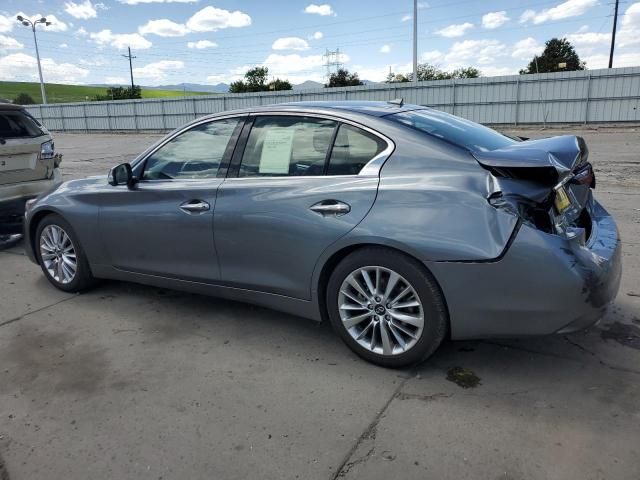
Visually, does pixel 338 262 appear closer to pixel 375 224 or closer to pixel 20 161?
pixel 375 224

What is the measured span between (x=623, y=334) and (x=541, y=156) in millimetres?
1520

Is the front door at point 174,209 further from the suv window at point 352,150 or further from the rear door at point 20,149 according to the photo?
the rear door at point 20,149

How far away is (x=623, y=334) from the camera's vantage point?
3.55 metres

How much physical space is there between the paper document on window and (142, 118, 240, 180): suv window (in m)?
0.33

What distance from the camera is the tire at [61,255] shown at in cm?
454

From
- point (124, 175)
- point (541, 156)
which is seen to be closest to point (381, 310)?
point (541, 156)

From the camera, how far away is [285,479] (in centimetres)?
234

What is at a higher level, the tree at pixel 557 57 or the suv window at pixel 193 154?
the tree at pixel 557 57

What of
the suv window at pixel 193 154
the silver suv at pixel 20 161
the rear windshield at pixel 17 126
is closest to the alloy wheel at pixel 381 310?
the suv window at pixel 193 154

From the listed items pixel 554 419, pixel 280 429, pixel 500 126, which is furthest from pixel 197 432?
pixel 500 126

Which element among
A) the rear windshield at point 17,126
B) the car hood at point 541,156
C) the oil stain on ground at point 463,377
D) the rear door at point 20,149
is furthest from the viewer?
the rear windshield at point 17,126

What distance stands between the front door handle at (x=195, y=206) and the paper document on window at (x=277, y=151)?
469 millimetres

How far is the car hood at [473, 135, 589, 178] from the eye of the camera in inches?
111

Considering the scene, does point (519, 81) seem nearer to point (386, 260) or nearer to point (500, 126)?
point (500, 126)
